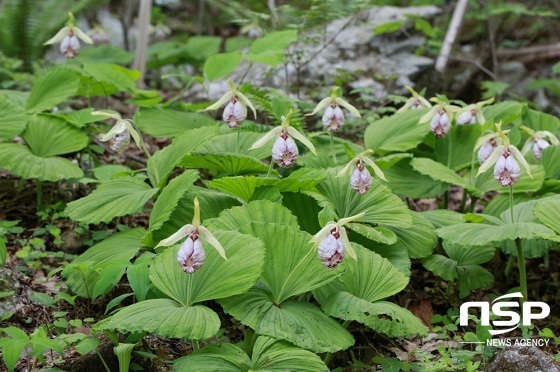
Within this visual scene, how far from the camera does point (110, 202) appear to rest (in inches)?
116

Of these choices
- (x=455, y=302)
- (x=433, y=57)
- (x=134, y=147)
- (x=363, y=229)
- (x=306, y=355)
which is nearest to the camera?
(x=306, y=355)

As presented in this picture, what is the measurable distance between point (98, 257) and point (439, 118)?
1.89 metres

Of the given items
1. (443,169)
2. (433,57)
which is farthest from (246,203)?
(433,57)

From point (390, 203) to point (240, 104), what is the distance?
88 centimetres

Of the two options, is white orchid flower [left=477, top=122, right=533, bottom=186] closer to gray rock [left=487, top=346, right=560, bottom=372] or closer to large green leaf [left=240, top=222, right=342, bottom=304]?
gray rock [left=487, top=346, right=560, bottom=372]

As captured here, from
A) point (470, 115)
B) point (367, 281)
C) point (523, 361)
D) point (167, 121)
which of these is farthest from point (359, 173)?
point (167, 121)

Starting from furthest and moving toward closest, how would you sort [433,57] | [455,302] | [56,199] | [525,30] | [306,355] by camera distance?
1. [525,30]
2. [433,57]
3. [56,199]
4. [455,302]
5. [306,355]

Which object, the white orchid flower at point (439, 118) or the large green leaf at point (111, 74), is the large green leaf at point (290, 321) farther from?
the large green leaf at point (111, 74)

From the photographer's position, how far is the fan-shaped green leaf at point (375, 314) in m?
2.35

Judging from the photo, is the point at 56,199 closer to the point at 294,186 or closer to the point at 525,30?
the point at 294,186

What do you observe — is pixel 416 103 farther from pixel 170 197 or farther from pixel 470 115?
pixel 170 197

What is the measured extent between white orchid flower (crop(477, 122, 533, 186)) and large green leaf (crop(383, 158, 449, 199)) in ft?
2.23

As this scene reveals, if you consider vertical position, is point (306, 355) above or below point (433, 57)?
below

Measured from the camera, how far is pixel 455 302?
321 centimetres
